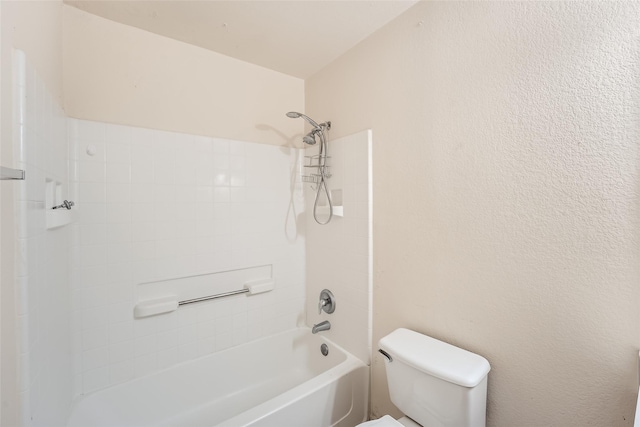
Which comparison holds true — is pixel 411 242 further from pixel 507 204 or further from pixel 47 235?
pixel 47 235

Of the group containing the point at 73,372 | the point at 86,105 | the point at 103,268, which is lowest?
the point at 73,372

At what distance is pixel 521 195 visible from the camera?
0.98 meters

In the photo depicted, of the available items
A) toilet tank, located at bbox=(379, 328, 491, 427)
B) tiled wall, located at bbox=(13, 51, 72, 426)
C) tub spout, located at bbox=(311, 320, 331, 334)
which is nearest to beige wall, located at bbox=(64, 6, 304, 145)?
tiled wall, located at bbox=(13, 51, 72, 426)

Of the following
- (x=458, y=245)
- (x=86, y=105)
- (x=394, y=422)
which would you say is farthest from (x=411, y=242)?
(x=86, y=105)

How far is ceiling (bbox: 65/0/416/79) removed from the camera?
1323 mm

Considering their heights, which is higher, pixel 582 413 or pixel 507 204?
pixel 507 204

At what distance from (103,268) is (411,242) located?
1643 mm

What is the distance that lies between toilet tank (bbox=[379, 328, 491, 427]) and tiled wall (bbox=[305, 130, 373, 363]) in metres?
0.40

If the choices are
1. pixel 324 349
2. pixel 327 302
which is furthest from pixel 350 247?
pixel 324 349

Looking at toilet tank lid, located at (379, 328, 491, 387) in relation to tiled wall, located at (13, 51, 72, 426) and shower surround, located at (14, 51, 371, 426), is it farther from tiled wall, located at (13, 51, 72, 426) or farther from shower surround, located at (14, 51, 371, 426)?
tiled wall, located at (13, 51, 72, 426)

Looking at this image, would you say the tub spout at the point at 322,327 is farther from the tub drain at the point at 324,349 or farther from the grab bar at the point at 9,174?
the grab bar at the point at 9,174

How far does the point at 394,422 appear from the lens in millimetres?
1066

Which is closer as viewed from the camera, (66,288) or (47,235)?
(47,235)

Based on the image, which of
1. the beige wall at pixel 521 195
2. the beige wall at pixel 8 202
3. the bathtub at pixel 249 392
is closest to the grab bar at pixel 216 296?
the bathtub at pixel 249 392
